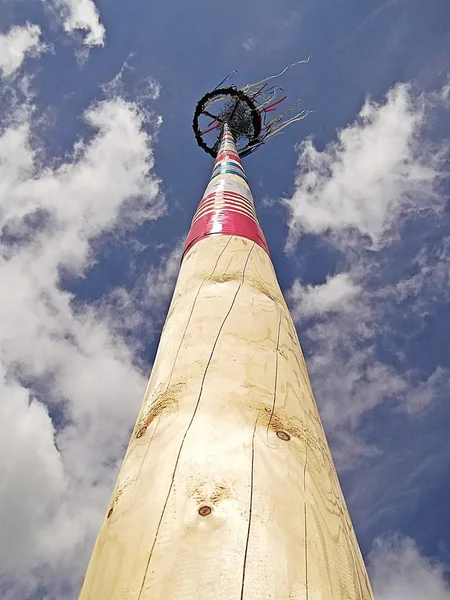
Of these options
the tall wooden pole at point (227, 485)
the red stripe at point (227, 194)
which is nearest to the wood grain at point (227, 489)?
the tall wooden pole at point (227, 485)

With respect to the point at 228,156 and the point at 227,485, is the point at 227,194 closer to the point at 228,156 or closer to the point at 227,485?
the point at 228,156

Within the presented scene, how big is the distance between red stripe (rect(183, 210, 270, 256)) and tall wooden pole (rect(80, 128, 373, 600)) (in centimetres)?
96

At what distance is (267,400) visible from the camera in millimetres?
1481

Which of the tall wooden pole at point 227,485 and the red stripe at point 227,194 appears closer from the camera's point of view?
the tall wooden pole at point 227,485

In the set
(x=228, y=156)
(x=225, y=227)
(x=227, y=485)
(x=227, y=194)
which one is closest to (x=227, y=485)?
(x=227, y=485)

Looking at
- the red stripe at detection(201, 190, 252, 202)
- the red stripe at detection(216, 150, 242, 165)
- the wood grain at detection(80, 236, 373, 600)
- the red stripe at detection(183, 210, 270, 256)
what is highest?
the red stripe at detection(216, 150, 242, 165)

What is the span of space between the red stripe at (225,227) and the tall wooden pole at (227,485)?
96 centimetres

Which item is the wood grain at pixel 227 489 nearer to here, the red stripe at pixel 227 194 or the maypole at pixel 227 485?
the maypole at pixel 227 485

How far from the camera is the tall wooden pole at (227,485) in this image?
0.97 metres

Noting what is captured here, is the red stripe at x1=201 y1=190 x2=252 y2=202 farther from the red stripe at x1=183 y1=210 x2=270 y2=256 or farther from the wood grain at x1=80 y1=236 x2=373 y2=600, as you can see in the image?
the wood grain at x1=80 y1=236 x2=373 y2=600

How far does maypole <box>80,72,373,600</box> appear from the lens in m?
0.97

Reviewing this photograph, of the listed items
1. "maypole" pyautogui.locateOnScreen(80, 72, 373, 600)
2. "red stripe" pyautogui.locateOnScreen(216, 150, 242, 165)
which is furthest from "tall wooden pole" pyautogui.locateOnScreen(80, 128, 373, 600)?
"red stripe" pyautogui.locateOnScreen(216, 150, 242, 165)

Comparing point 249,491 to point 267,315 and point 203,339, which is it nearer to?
point 203,339

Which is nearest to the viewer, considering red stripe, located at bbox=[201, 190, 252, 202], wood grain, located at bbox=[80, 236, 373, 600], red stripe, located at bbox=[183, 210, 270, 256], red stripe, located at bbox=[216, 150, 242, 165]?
wood grain, located at bbox=[80, 236, 373, 600]
